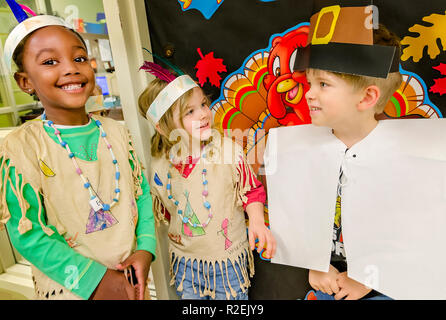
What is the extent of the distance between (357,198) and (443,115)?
0.29 m

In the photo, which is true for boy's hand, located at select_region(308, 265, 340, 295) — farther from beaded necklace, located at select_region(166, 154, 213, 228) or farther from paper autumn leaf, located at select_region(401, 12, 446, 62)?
paper autumn leaf, located at select_region(401, 12, 446, 62)

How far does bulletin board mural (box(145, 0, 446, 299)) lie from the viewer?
659mm

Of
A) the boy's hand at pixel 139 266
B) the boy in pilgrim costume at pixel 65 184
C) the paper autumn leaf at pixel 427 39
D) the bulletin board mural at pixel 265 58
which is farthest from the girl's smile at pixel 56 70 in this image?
the paper autumn leaf at pixel 427 39

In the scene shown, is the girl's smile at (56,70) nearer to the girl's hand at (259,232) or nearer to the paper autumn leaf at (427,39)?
the girl's hand at (259,232)

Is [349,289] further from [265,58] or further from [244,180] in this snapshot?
[265,58]

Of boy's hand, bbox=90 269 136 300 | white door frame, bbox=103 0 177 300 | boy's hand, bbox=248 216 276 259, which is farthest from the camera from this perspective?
white door frame, bbox=103 0 177 300

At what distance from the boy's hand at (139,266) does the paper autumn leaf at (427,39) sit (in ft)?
2.73

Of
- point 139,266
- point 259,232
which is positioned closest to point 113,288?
point 139,266

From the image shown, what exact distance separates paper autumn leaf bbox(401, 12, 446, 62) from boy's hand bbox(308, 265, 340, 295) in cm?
58

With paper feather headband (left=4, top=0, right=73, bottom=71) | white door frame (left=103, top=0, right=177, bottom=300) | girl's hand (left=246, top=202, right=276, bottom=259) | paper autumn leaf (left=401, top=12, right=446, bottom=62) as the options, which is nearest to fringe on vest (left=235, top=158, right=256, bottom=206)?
girl's hand (left=246, top=202, right=276, bottom=259)

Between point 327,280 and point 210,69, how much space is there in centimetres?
70

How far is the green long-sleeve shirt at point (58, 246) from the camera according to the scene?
63cm
